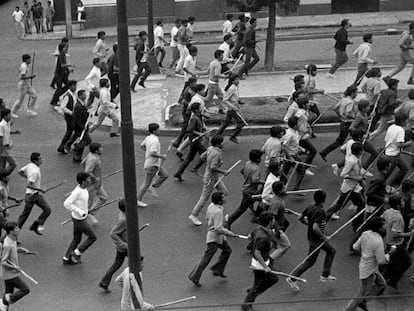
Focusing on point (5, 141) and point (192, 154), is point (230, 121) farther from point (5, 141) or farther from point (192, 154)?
point (5, 141)

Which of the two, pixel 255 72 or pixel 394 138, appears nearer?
pixel 394 138

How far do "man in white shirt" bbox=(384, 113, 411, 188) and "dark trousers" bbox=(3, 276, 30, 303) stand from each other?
650 centimetres

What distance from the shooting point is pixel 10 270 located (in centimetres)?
1188

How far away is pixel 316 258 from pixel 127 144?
379 cm

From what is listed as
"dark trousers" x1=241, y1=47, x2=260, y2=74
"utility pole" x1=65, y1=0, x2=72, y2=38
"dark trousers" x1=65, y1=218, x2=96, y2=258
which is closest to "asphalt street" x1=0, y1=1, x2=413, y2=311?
"dark trousers" x1=65, y1=218, x2=96, y2=258

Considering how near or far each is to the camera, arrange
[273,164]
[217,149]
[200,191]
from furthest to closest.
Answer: [200,191] < [217,149] < [273,164]

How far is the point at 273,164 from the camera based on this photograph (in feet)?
44.6

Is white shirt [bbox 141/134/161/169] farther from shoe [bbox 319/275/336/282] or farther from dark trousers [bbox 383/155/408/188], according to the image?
shoe [bbox 319/275/336/282]

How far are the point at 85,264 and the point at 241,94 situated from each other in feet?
33.0

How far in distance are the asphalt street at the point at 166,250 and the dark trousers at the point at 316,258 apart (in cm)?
27

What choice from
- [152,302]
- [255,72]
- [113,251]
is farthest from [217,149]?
[255,72]

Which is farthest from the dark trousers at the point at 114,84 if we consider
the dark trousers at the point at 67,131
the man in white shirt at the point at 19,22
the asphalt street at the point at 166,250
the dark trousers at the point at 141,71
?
the man in white shirt at the point at 19,22

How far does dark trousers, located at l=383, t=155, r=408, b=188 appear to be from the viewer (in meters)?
15.5

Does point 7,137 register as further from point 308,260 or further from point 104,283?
point 308,260
